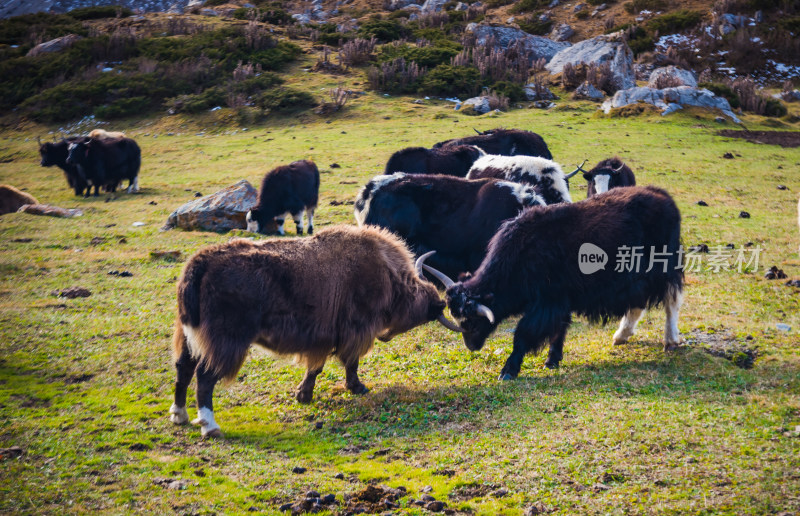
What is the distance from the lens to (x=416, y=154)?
12.0 metres

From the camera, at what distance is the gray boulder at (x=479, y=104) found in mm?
27062

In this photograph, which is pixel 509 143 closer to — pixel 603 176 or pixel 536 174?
pixel 603 176

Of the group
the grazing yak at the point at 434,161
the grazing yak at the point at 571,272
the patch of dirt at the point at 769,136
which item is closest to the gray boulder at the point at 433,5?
the patch of dirt at the point at 769,136

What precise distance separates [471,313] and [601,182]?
21.0 ft

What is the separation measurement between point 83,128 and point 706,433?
3120 centimetres

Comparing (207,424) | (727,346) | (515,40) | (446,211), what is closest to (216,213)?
(446,211)

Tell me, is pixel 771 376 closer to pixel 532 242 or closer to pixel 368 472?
pixel 532 242

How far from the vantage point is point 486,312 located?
706 centimetres

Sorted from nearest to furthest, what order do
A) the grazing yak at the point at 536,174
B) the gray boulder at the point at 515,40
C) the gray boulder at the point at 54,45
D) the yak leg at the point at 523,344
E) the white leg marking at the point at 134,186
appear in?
the yak leg at the point at 523,344 < the grazing yak at the point at 536,174 < the white leg marking at the point at 134,186 < the gray boulder at the point at 515,40 < the gray boulder at the point at 54,45

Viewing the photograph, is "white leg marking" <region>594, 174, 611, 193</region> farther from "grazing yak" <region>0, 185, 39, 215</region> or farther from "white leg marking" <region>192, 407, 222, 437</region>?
"grazing yak" <region>0, 185, 39, 215</region>

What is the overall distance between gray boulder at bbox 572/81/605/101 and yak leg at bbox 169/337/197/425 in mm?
26292

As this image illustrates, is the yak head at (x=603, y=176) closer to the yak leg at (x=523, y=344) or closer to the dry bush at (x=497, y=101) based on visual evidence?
the yak leg at (x=523, y=344)

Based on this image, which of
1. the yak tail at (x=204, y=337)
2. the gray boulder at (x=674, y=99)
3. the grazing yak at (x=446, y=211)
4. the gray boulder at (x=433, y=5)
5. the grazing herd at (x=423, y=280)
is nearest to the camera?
the yak tail at (x=204, y=337)

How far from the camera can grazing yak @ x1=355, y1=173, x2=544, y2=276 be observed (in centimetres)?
916
